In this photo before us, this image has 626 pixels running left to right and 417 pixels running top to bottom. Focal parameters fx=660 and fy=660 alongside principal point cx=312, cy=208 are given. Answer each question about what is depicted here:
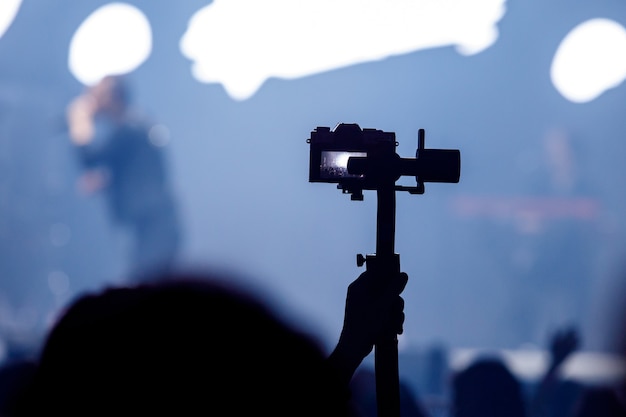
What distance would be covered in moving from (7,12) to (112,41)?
0.63 metres

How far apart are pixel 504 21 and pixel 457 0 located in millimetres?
364

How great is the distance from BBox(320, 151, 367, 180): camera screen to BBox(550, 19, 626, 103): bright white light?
292cm

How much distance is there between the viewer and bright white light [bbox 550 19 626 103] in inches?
136

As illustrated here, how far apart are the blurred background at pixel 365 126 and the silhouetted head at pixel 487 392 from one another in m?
1.84

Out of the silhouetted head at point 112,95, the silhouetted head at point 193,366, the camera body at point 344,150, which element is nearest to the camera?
the silhouetted head at point 193,366

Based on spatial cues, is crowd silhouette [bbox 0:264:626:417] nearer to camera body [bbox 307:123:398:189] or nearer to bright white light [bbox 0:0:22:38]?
camera body [bbox 307:123:398:189]

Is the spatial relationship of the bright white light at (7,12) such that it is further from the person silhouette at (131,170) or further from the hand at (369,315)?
the hand at (369,315)

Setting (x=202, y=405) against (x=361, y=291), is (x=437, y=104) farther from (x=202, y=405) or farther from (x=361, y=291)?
(x=202, y=405)

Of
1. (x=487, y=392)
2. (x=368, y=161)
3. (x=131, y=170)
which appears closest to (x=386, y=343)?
(x=368, y=161)

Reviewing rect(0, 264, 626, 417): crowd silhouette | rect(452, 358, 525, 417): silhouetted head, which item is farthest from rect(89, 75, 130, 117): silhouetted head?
rect(0, 264, 626, 417): crowd silhouette

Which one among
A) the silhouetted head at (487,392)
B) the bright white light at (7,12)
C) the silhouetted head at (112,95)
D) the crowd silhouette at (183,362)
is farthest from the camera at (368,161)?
the bright white light at (7,12)

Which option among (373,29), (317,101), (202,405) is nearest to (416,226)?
(317,101)

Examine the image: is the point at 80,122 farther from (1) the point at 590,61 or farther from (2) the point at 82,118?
(1) the point at 590,61

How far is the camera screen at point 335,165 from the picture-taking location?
94 cm
